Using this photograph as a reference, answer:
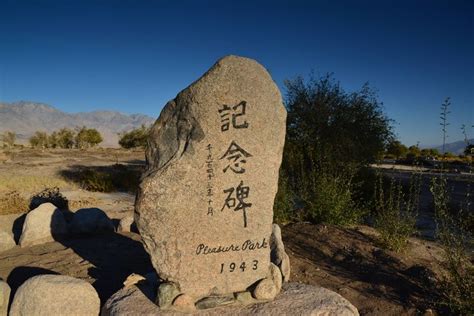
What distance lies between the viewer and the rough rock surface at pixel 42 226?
291 inches

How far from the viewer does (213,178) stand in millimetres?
4316

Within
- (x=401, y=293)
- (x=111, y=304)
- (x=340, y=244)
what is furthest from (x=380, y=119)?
(x=111, y=304)

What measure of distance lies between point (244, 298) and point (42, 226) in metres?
5.07

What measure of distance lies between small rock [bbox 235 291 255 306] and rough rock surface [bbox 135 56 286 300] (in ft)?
0.39

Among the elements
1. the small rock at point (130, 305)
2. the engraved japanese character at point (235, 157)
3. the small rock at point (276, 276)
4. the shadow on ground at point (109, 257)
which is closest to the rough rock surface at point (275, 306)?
the small rock at point (130, 305)

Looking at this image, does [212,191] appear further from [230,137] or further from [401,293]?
[401,293]

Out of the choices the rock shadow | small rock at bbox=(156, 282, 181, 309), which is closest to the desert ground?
A: the rock shadow

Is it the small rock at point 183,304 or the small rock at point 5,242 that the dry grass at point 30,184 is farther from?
the small rock at point 183,304

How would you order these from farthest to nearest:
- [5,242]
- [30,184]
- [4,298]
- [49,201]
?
[30,184]
[49,201]
[5,242]
[4,298]

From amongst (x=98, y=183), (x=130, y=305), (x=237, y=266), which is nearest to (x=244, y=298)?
(x=237, y=266)

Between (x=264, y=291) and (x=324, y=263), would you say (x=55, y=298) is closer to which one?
(x=264, y=291)

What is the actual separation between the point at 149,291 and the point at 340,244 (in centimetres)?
361

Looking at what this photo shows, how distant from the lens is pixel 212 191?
4.32m

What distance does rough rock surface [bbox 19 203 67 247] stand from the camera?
7.40 meters
